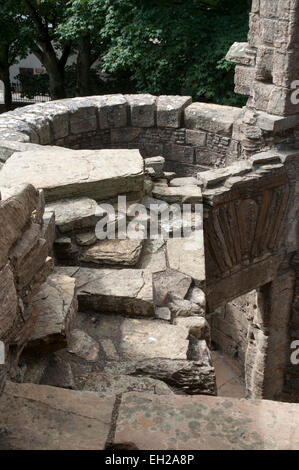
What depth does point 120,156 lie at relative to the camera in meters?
4.93

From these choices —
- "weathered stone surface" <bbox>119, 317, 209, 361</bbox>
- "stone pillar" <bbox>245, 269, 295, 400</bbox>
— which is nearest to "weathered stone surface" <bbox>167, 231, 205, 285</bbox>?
"weathered stone surface" <bbox>119, 317, 209, 361</bbox>

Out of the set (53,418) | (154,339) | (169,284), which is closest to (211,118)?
(169,284)

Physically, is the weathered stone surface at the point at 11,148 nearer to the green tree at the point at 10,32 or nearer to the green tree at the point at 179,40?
the green tree at the point at 179,40

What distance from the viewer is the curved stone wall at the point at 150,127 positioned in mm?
7059

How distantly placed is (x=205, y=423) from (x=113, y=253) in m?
Answer: 2.00

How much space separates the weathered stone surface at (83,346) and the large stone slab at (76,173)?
150 centimetres

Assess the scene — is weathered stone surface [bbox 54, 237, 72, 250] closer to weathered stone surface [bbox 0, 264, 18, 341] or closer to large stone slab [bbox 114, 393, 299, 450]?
weathered stone surface [bbox 0, 264, 18, 341]

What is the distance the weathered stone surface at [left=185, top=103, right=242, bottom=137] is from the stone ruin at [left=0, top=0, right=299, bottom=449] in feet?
0.06

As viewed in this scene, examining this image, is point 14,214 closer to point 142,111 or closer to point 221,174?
point 221,174

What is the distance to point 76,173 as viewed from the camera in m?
4.51

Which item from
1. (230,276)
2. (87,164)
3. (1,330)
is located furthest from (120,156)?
(1,330)

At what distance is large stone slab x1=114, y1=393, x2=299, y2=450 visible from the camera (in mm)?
2033

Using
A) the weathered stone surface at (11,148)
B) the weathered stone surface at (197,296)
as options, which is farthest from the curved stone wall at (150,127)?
the weathered stone surface at (197,296)
